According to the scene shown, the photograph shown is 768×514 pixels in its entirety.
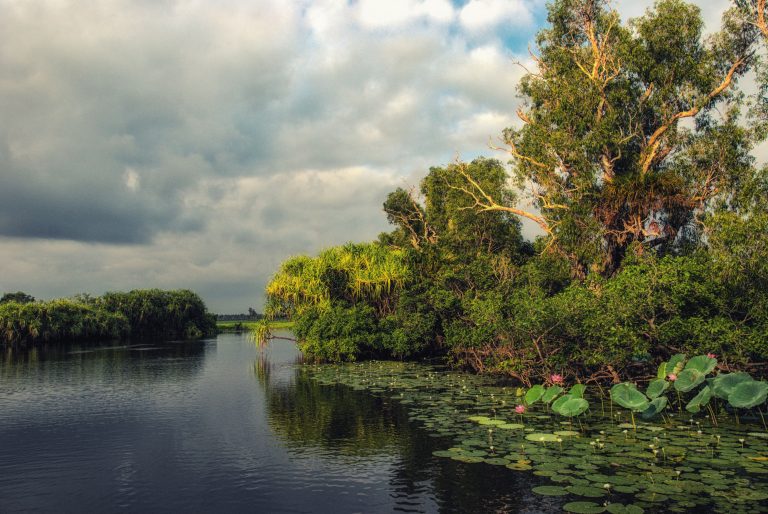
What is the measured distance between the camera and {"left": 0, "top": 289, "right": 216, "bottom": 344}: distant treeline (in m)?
67.4

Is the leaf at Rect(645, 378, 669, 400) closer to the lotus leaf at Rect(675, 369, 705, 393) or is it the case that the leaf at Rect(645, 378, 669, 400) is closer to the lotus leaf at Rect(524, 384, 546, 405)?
the lotus leaf at Rect(675, 369, 705, 393)

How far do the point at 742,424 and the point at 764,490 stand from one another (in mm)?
6644

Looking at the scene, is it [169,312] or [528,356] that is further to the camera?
[169,312]

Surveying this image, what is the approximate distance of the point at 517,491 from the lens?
1048 cm

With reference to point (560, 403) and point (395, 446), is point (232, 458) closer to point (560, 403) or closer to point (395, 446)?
point (395, 446)

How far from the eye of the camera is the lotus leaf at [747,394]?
1346 cm

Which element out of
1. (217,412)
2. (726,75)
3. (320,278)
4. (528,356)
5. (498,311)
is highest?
(726,75)

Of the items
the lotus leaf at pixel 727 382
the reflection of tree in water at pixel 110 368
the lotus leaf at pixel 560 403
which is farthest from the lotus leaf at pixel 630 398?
the reflection of tree in water at pixel 110 368

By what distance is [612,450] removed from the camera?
12836 mm

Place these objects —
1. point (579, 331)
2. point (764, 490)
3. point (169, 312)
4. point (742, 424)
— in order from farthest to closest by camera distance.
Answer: point (169, 312), point (579, 331), point (742, 424), point (764, 490)

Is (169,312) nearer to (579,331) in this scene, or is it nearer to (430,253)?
(430,253)

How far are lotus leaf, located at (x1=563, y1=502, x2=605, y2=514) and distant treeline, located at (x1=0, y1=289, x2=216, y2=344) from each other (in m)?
74.1

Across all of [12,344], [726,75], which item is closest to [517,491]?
[726,75]

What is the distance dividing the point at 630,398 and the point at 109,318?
84.1 m
